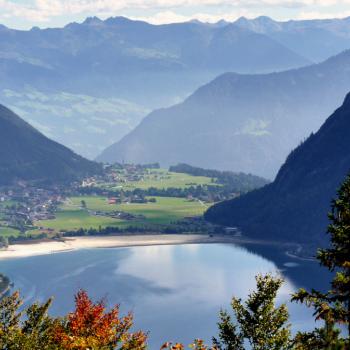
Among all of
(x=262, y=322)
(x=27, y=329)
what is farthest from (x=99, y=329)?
(x=27, y=329)

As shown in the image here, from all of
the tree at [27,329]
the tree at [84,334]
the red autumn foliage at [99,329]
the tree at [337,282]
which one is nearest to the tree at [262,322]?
the red autumn foliage at [99,329]

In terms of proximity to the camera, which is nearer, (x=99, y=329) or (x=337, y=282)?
(x=337, y=282)

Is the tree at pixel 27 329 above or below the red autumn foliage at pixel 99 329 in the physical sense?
below

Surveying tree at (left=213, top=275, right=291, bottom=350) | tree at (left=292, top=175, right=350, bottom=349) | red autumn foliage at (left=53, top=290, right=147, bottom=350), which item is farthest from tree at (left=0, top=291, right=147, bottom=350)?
tree at (left=292, top=175, right=350, bottom=349)

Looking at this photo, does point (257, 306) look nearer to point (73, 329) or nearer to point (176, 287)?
point (73, 329)

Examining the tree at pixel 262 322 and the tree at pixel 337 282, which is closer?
the tree at pixel 337 282

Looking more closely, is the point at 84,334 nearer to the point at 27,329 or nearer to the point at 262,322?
the point at 262,322

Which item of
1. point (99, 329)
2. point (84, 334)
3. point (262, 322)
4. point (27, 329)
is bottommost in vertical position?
point (27, 329)

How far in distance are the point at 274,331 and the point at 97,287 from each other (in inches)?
6181

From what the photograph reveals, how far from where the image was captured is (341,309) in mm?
35031

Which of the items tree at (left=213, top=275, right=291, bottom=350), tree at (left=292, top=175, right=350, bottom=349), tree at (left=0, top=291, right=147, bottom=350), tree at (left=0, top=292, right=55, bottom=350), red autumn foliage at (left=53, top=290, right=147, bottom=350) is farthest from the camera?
tree at (left=0, top=292, right=55, bottom=350)

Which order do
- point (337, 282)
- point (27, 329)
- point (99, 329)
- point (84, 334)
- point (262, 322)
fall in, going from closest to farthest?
point (337, 282)
point (262, 322)
point (99, 329)
point (84, 334)
point (27, 329)

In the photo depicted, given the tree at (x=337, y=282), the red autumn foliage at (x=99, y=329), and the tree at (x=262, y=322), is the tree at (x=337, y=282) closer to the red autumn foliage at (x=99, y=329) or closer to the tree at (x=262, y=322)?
the tree at (x=262, y=322)

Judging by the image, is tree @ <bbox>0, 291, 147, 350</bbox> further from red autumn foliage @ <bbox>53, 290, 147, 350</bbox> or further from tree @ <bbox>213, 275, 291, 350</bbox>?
tree @ <bbox>213, 275, 291, 350</bbox>
